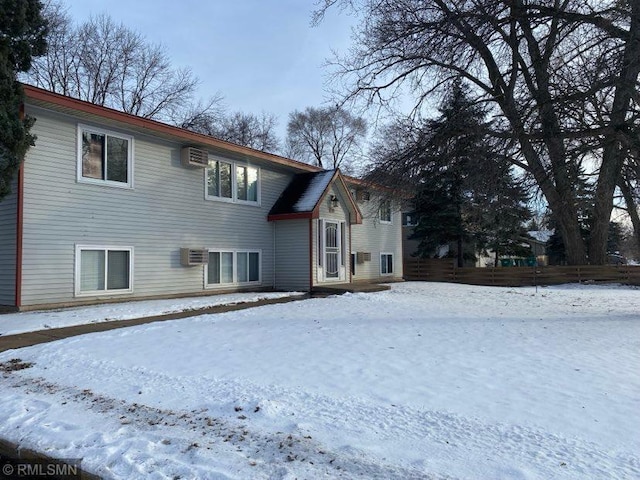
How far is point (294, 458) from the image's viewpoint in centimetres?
370

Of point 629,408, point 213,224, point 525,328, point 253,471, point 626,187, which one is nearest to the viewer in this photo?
point 253,471

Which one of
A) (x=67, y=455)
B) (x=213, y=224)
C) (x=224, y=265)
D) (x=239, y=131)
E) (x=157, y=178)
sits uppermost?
(x=239, y=131)

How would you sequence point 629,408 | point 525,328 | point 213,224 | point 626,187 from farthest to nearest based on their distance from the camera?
point 213,224, point 626,187, point 525,328, point 629,408

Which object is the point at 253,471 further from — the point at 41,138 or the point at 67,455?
the point at 41,138

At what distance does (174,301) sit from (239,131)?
1248 inches

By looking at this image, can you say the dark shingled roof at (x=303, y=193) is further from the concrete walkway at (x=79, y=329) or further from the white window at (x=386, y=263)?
the white window at (x=386, y=263)

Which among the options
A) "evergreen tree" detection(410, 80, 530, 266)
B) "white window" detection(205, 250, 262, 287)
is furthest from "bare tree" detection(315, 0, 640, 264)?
"white window" detection(205, 250, 262, 287)

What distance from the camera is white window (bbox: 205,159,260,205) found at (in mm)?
15891

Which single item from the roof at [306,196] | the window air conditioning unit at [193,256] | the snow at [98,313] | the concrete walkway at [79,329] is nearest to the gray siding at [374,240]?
the roof at [306,196]

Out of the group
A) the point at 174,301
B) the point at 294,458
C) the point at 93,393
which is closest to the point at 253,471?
the point at 294,458

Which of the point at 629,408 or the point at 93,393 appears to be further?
the point at 93,393

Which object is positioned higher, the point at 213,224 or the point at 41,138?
A: the point at 41,138

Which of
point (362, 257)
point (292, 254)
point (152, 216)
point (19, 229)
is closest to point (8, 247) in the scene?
point (19, 229)

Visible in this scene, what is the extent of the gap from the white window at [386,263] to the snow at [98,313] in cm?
1100
